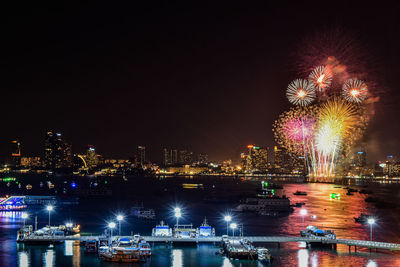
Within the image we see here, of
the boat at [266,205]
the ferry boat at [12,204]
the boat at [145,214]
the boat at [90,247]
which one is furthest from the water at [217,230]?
the ferry boat at [12,204]

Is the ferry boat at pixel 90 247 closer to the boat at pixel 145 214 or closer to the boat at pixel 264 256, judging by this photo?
the boat at pixel 264 256

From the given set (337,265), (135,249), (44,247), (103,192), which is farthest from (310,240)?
(103,192)

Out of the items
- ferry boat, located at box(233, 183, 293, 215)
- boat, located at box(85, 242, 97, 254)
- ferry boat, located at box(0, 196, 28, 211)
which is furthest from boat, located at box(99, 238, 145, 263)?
ferry boat, located at box(0, 196, 28, 211)

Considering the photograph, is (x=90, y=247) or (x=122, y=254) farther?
(x=90, y=247)

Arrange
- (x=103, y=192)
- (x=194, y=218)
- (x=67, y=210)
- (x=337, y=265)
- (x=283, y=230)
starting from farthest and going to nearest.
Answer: (x=103, y=192) < (x=67, y=210) < (x=194, y=218) < (x=283, y=230) < (x=337, y=265)

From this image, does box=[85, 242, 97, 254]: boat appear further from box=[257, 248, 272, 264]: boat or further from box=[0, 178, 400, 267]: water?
box=[257, 248, 272, 264]: boat

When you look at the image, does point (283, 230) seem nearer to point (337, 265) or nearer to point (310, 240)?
point (310, 240)

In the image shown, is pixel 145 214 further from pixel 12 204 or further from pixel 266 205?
pixel 12 204

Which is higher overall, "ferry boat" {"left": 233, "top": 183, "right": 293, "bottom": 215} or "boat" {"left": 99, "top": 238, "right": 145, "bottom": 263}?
"ferry boat" {"left": 233, "top": 183, "right": 293, "bottom": 215}

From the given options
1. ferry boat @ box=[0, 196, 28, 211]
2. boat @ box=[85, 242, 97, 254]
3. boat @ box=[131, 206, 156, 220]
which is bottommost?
boat @ box=[85, 242, 97, 254]

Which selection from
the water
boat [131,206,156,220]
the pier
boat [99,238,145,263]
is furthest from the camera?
boat [131,206,156,220]

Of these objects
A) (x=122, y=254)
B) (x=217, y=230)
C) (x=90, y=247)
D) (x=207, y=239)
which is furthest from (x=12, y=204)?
(x=122, y=254)
